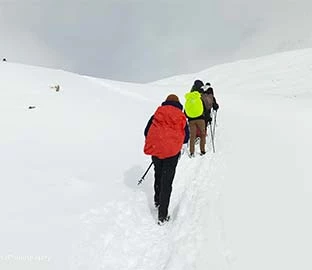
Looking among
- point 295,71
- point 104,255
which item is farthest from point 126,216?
point 295,71

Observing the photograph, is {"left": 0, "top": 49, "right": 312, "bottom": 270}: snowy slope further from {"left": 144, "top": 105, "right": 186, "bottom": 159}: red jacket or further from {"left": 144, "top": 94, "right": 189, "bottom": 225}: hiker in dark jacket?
{"left": 144, "top": 105, "right": 186, "bottom": 159}: red jacket

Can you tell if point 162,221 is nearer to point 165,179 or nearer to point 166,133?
point 165,179

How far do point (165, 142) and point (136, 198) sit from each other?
1.48 metres

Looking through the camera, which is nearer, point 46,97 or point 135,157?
point 135,157

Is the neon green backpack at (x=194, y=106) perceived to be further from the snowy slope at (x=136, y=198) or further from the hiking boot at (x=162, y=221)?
the hiking boot at (x=162, y=221)

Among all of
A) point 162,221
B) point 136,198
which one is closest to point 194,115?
point 136,198

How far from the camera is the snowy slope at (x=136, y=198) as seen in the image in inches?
212

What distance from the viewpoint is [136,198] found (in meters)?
7.80

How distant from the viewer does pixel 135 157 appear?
1062 cm

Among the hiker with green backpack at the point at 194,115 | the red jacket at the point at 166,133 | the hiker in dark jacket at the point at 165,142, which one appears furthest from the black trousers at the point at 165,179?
the hiker with green backpack at the point at 194,115

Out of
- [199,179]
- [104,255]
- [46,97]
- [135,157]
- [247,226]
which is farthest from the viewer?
[46,97]

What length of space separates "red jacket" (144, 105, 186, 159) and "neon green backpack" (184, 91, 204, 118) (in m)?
3.98

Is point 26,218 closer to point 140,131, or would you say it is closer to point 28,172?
point 28,172

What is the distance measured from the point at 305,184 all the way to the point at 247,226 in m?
2.01
